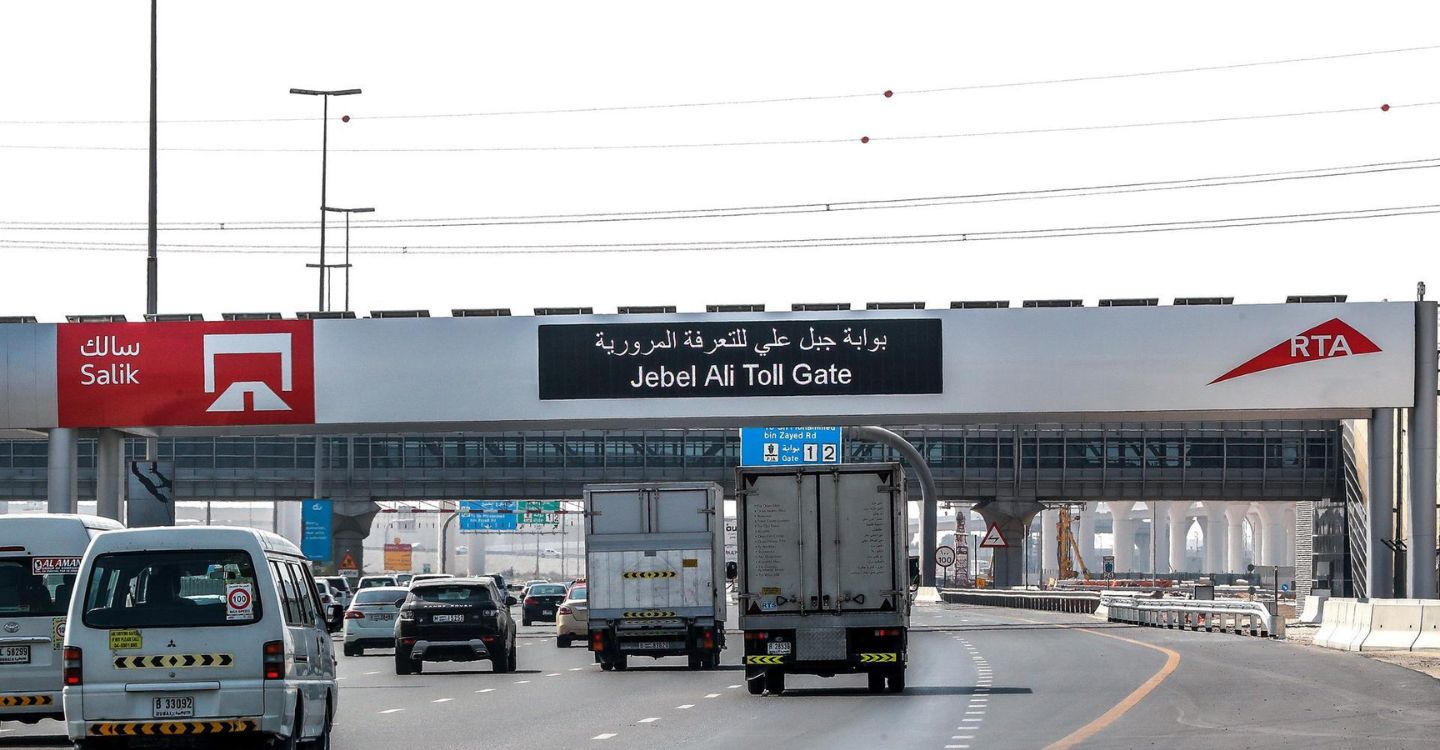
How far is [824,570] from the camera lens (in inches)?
1000

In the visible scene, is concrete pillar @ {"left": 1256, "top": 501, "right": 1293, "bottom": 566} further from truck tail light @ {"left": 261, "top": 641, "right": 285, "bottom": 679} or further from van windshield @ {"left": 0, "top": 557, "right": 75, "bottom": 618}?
truck tail light @ {"left": 261, "top": 641, "right": 285, "bottom": 679}

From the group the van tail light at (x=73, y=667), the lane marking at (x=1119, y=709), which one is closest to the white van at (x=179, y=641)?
the van tail light at (x=73, y=667)

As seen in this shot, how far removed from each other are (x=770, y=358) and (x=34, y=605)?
25.8 meters

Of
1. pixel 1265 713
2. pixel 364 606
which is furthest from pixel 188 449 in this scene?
pixel 1265 713

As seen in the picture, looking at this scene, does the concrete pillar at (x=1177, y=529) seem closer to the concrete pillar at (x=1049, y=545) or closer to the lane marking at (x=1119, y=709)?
the concrete pillar at (x=1049, y=545)

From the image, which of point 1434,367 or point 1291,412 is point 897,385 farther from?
point 1434,367

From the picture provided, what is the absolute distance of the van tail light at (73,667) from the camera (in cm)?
1499

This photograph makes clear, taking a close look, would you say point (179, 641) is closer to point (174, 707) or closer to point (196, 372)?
point (174, 707)

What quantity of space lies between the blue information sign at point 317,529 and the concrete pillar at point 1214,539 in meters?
122

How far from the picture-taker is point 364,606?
43.0 meters

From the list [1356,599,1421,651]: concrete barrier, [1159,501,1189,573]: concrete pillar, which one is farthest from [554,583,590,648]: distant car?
[1159,501,1189,573]: concrete pillar

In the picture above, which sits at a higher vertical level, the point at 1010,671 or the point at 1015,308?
the point at 1015,308

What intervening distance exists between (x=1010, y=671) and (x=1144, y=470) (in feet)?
222

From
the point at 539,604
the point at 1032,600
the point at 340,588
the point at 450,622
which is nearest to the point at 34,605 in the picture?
the point at 450,622
